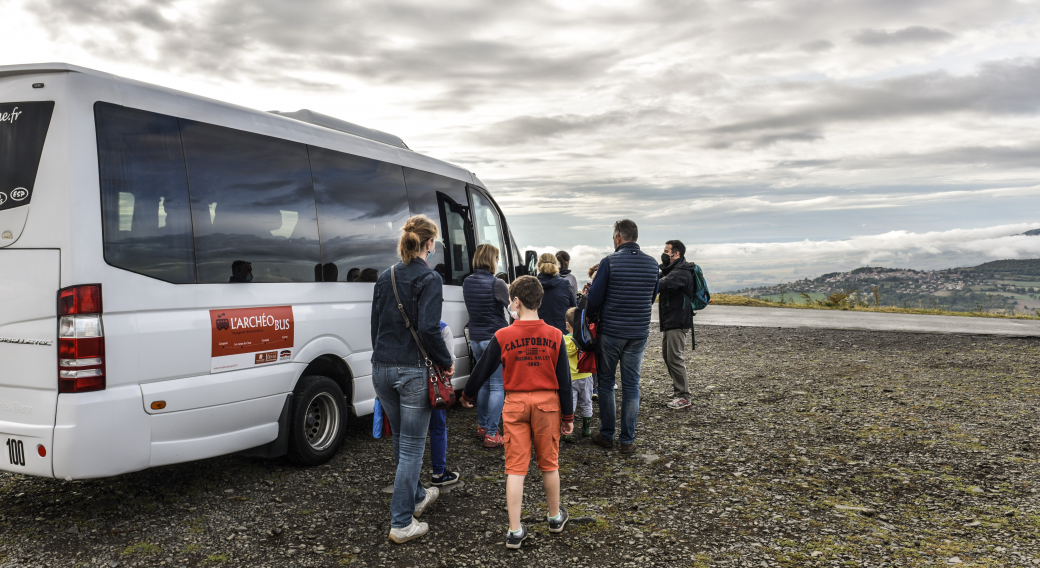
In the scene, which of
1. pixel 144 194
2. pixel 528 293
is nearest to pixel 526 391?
pixel 528 293

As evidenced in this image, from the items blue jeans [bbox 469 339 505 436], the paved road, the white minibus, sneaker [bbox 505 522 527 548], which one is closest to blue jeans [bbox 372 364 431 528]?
sneaker [bbox 505 522 527 548]

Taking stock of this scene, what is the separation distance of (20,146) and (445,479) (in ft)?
12.4

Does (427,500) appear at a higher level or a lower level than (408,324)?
lower

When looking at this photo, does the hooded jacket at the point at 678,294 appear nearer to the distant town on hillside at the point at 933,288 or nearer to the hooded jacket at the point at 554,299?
the hooded jacket at the point at 554,299

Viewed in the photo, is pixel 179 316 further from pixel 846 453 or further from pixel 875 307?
pixel 875 307

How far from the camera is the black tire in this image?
17.3 ft

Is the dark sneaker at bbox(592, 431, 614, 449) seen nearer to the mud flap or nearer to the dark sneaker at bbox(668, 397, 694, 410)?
the dark sneaker at bbox(668, 397, 694, 410)

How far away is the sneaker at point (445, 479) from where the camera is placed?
16.7 ft

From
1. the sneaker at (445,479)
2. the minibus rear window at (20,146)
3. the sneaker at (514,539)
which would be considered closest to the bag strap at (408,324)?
the sneaker at (514,539)

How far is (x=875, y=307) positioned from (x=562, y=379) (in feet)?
75.2

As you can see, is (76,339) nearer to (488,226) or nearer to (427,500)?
(427,500)

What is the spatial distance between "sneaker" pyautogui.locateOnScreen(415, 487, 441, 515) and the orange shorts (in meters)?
0.95

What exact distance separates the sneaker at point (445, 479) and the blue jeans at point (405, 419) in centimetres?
94

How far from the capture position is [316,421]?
5.68 metres
